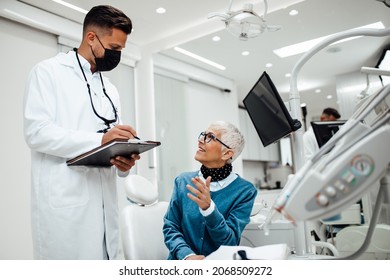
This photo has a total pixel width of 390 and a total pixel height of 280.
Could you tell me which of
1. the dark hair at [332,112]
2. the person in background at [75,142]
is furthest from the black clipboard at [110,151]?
the dark hair at [332,112]

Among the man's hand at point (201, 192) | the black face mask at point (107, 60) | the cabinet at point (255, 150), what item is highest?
the black face mask at point (107, 60)

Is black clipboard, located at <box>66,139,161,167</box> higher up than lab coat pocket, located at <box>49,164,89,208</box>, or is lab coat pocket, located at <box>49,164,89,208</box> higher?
black clipboard, located at <box>66,139,161,167</box>

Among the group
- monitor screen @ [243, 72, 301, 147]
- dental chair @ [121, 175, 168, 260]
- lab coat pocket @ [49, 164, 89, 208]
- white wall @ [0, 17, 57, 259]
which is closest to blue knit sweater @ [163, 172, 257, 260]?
dental chair @ [121, 175, 168, 260]

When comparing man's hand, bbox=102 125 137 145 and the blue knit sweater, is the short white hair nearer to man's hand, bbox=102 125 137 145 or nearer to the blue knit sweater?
the blue knit sweater

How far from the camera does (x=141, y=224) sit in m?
1.47

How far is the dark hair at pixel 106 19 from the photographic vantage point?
146 centimetres

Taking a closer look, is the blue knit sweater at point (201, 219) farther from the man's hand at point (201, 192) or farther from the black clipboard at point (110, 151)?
the black clipboard at point (110, 151)

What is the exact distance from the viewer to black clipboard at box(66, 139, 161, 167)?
44.4 inches

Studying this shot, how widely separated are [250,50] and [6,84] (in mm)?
1673

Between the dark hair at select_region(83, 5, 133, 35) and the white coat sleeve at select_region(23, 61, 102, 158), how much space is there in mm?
311

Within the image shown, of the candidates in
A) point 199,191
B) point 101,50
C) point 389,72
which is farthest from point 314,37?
point 199,191

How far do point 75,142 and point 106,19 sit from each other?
0.57 metres

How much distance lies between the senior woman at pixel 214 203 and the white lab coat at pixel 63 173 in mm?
291
